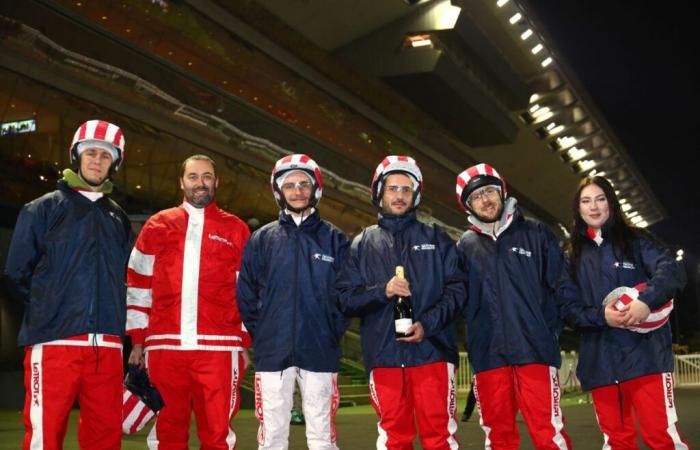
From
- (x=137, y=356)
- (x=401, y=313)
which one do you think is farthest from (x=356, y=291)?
(x=137, y=356)

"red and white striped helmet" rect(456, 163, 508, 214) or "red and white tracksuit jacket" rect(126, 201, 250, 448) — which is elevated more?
"red and white striped helmet" rect(456, 163, 508, 214)

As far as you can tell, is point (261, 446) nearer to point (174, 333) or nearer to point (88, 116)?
point (174, 333)

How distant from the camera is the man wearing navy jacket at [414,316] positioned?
5.50m

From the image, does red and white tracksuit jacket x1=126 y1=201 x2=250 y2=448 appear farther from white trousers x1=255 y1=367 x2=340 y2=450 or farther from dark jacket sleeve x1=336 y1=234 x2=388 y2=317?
dark jacket sleeve x1=336 y1=234 x2=388 y2=317

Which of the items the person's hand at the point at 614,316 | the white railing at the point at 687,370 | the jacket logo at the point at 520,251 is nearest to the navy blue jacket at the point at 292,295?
the jacket logo at the point at 520,251

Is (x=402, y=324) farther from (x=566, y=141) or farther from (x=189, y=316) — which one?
(x=566, y=141)

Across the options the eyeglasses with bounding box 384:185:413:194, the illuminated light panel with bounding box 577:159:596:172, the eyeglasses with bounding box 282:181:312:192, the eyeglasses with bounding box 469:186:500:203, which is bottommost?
the eyeglasses with bounding box 469:186:500:203

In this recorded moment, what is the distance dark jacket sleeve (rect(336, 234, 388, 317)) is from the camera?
5.59 metres

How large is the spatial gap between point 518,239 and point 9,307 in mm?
17690

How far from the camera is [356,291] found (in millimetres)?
5715

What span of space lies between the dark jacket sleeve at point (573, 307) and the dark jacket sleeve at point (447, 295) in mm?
730

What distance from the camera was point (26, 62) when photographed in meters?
17.8

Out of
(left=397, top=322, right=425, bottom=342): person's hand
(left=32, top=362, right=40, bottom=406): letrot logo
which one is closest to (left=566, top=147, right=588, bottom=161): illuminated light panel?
(left=397, top=322, right=425, bottom=342): person's hand

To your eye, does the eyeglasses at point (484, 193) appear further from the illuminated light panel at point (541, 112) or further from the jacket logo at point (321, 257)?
the illuminated light panel at point (541, 112)
